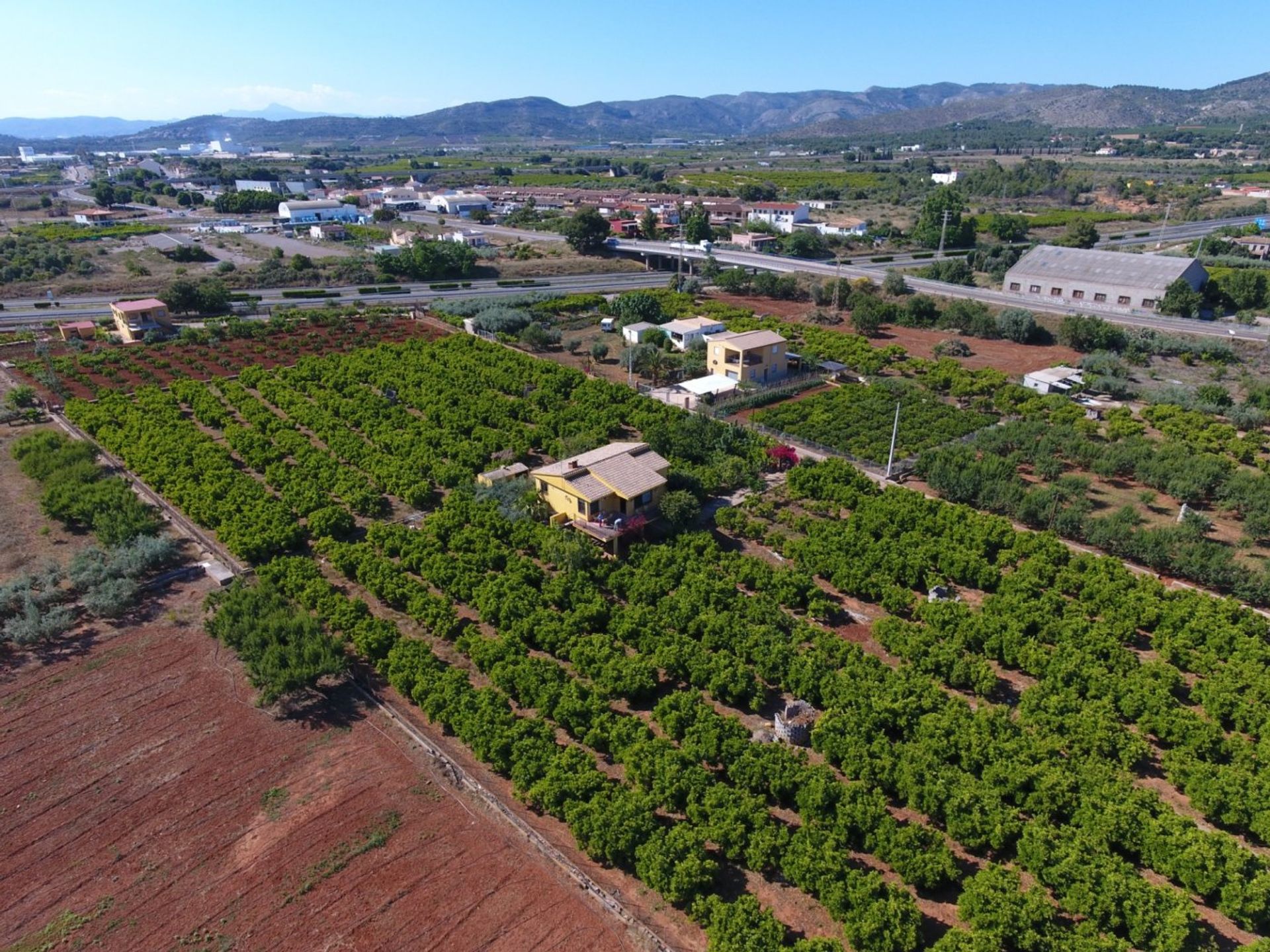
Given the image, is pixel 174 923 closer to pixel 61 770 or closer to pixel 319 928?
pixel 319 928

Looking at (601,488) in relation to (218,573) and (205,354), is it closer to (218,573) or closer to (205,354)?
(218,573)

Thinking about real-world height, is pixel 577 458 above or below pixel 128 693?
above

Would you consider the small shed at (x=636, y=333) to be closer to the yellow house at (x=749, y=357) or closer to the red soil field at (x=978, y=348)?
the yellow house at (x=749, y=357)

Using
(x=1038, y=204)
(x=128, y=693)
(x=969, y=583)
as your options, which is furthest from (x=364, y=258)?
(x=1038, y=204)

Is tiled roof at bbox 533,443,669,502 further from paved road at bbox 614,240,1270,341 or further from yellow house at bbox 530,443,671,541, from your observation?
paved road at bbox 614,240,1270,341

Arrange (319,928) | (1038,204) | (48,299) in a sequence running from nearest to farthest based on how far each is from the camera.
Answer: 1. (319,928)
2. (48,299)
3. (1038,204)

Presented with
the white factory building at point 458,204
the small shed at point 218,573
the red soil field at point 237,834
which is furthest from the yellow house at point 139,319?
the white factory building at point 458,204

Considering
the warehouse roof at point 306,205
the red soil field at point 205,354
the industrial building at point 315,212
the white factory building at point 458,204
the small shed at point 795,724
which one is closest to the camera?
the small shed at point 795,724
